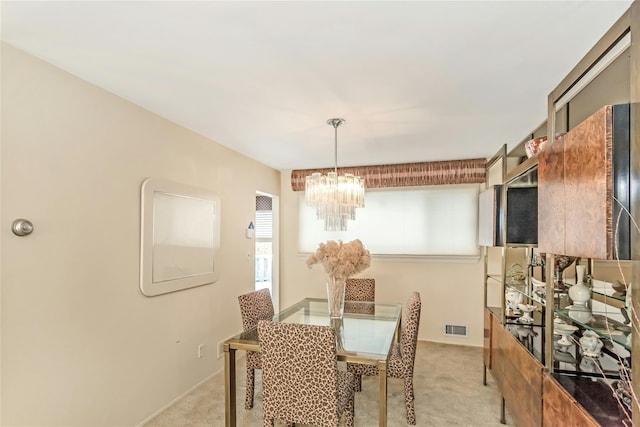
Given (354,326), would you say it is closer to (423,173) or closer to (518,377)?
(518,377)

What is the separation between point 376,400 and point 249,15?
2948mm

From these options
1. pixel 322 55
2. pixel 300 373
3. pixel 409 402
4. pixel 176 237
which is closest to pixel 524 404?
pixel 409 402

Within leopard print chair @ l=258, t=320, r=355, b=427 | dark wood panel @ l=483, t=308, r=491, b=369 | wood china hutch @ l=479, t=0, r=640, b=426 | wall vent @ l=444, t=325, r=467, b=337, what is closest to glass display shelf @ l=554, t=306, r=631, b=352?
wood china hutch @ l=479, t=0, r=640, b=426

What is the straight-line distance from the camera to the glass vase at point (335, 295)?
2809 millimetres

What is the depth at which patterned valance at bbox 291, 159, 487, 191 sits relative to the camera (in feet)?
13.8

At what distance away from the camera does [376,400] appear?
115 inches

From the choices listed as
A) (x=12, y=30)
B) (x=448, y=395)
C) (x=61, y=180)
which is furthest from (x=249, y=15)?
(x=448, y=395)

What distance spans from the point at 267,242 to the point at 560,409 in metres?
4.58

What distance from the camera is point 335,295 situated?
Result: 9.38 feet

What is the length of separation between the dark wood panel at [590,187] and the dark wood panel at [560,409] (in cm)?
63

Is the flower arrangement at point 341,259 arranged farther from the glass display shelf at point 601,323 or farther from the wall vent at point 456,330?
the wall vent at point 456,330

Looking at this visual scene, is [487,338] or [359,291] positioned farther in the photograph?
[359,291]

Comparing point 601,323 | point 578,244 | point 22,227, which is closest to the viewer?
point 578,244

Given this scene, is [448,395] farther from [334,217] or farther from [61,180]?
[61,180]
